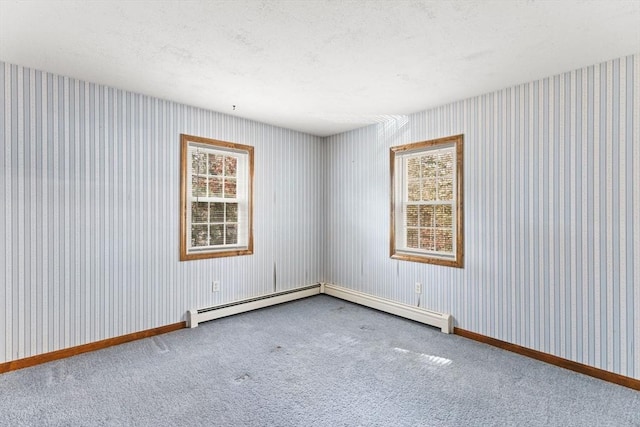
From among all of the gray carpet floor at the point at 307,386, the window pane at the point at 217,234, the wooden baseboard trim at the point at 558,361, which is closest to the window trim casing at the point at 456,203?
the wooden baseboard trim at the point at 558,361

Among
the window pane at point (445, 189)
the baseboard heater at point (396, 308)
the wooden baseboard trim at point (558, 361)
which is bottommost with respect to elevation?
the wooden baseboard trim at point (558, 361)

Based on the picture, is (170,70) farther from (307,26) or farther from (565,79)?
(565,79)

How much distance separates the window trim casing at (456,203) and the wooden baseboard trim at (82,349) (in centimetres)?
275

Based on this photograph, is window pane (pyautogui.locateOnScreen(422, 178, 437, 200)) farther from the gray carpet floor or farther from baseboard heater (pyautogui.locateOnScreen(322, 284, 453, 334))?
the gray carpet floor

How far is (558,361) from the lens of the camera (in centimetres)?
275

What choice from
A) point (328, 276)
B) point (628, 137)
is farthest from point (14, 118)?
point (628, 137)

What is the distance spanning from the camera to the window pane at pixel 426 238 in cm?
385

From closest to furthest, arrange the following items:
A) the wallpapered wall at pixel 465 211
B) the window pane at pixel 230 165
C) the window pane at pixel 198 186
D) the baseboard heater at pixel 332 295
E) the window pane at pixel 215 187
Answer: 1. the wallpapered wall at pixel 465 211
2. the baseboard heater at pixel 332 295
3. the window pane at pixel 198 186
4. the window pane at pixel 215 187
5. the window pane at pixel 230 165

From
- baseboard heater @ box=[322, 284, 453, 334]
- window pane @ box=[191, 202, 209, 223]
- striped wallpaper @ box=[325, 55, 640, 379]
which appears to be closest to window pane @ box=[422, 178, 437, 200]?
striped wallpaper @ box=[325, 55, 640, 379]

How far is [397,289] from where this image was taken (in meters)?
4.12

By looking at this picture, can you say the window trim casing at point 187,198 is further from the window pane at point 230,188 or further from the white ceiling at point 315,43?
the white ceiling at point 315,43

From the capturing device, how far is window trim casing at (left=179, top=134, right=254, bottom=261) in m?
3.63

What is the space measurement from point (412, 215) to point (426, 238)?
344 mm

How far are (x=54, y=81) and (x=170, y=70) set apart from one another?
1.08 meters
